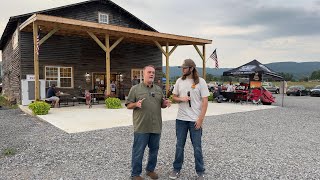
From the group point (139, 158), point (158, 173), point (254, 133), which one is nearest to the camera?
point (139, 158)

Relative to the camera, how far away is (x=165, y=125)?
8.83 meters

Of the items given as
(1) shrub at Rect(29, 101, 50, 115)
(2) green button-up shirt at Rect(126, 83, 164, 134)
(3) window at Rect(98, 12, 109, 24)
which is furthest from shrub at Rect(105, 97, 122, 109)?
(2) green button-up shirt at Rect(126, 83, 164, 134)

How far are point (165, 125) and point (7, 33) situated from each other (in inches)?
579

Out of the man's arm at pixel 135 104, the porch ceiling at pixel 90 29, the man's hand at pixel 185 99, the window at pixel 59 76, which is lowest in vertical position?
the man's arm at pixel 135 104

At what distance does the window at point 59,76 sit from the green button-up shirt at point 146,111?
13047mm

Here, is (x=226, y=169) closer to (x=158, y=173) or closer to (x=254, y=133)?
(x=158, y=173)

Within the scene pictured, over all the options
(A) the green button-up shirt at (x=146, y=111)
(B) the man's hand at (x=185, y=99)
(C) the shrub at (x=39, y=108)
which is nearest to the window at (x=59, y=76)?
(C) the shrub at (x=39, y=108)

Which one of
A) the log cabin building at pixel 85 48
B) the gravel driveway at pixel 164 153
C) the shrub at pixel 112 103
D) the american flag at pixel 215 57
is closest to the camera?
the gravel driveway at pixel 164 153

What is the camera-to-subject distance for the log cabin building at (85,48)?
14156 millimetres

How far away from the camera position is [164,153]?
545 cm

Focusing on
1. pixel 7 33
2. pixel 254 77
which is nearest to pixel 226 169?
pixel 254 77

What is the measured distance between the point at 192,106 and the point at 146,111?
652 millimetres

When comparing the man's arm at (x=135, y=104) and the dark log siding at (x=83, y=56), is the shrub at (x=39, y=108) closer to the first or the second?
the dark log siding at (x=83, y=56)

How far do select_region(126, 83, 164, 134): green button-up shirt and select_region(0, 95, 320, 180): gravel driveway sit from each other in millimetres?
828
